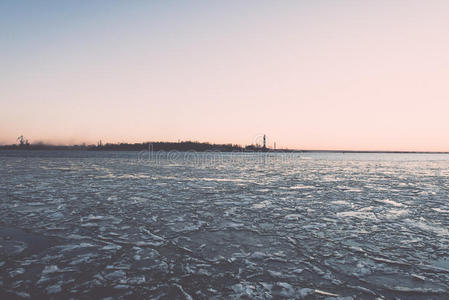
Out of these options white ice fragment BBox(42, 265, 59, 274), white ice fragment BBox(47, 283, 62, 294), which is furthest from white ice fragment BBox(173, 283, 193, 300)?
white ice fragment BBox(42, 265, 59, 274)

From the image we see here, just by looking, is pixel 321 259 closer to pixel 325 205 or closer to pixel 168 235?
pixel 168 235

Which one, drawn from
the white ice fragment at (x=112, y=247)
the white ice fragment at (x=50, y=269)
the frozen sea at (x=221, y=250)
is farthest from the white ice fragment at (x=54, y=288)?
the white ice fragment at (x=112, y=247)

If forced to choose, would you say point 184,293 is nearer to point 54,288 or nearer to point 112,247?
point 54,288

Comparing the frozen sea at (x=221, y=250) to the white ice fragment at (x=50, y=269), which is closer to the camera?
the frozen sea at (x=221, y=250)

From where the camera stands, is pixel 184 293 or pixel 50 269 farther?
pixel 50 269

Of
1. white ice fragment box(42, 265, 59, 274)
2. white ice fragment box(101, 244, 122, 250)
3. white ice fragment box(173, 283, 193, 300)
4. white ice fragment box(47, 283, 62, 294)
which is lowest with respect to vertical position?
white ice fragment box(173, 283, 193, 300)

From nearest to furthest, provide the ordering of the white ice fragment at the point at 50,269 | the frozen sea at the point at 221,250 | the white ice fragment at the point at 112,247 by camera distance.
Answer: the frozen sea at the point at 221,250, the white ice fragment at the point at 50,269, the white ice fragment at the point at 112,247

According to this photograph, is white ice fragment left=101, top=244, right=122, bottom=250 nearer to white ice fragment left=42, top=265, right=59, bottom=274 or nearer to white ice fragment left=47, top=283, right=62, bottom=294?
white ice fragment left=42, top=265, right=59, bottom=274

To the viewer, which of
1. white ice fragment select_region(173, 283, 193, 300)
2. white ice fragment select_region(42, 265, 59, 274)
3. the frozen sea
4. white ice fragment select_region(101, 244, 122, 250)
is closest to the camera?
white ice fragment select_region(173, 283, 193, 300)

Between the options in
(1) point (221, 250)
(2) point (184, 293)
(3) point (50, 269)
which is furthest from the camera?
(1) point (221, 250)

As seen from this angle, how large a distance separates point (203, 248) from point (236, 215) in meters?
1.90

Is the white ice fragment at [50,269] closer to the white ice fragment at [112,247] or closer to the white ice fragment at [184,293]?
the white ice fragment at [112,247]

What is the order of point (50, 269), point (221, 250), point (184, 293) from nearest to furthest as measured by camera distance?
point (184, 293)
point (50, 269)
point (221, 250)

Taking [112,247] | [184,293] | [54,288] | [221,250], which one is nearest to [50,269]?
[54,288]
